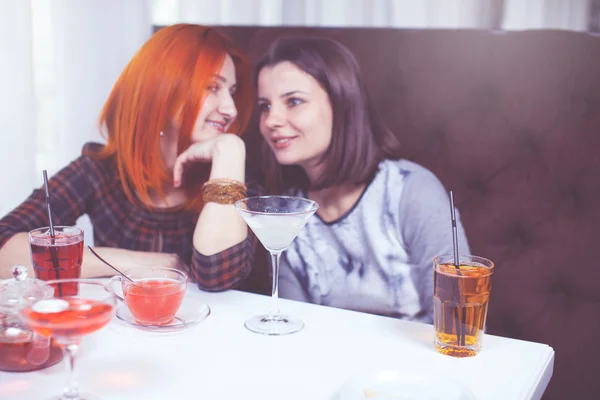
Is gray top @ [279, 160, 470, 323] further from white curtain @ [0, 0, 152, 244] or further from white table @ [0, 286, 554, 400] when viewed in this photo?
white curtain @ [0, 0, 152, 244]

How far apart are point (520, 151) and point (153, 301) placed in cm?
77

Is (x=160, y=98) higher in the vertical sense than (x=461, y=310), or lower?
higher

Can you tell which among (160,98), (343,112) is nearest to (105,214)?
(160,98)

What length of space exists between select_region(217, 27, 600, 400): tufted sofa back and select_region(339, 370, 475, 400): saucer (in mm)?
485

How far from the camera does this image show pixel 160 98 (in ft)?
5.04

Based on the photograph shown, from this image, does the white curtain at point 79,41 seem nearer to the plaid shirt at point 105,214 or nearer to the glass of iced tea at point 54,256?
the plaid shirt at point 105,214

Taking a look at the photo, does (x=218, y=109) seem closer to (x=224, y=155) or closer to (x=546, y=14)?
(x=224, y=155)

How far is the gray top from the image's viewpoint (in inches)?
52.7

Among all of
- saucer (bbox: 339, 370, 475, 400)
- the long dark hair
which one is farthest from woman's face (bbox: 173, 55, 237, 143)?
saucer (bbox: 339, 370, 475, 400)

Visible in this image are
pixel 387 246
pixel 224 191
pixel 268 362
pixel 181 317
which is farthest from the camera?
pixel 224 191

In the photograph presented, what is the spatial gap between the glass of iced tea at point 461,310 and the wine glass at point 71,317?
54 cm

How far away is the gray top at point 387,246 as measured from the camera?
4.40 ft

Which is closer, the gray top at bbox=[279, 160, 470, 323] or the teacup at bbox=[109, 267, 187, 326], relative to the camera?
the teacup at bbox=[109, 267, 187, 326]

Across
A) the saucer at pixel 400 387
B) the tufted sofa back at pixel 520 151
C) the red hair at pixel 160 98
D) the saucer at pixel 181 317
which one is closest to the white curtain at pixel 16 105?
the red hair at pixel 160 98
